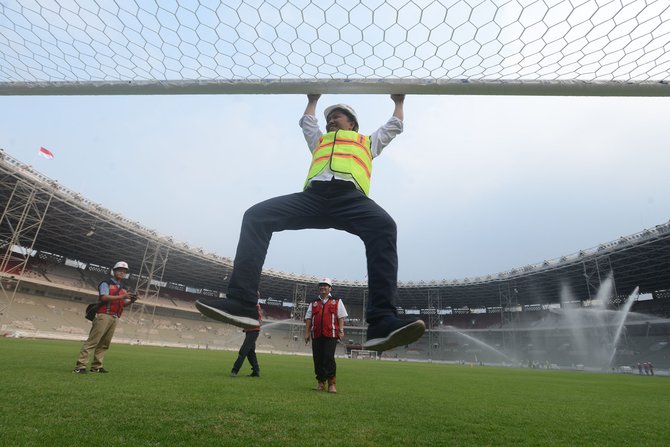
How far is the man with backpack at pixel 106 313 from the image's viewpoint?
5.54 m

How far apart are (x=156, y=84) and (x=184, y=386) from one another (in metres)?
3.54

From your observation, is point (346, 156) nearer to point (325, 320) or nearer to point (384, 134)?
point (384, 134)

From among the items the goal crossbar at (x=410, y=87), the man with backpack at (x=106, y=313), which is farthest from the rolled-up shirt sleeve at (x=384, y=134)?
the man with backpack at (x=106, y=313)

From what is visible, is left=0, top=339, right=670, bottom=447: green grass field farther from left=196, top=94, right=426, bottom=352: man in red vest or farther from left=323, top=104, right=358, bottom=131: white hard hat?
left=323, top=104, right=358, bottom=131: white hard hat

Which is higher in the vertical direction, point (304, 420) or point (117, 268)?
point (117, 268)

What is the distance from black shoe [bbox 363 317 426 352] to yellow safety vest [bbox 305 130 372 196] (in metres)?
0.90

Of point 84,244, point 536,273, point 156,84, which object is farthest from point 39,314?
point 536,273

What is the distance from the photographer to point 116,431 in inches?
85.8

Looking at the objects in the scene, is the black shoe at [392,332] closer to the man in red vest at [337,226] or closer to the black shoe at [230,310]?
the man in red vest at [337,226]

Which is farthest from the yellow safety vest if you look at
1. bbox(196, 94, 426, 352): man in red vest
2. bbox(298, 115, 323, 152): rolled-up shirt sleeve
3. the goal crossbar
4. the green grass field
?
the green grass field

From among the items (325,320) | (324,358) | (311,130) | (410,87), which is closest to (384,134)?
(410,87)

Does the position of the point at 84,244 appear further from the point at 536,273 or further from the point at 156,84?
the point at 536,273

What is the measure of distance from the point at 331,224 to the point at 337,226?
4 centimetres

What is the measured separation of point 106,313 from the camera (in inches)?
226
